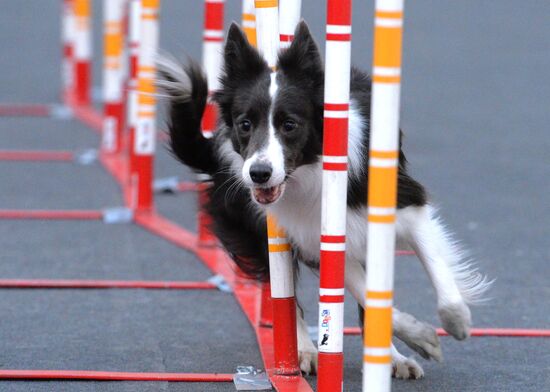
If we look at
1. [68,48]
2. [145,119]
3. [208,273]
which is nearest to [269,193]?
[208,273]

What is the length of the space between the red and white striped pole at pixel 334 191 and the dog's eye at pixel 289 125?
331mm

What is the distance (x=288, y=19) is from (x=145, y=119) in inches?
136

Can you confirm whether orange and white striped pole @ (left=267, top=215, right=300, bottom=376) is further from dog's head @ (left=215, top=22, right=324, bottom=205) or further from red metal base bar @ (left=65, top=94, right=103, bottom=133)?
red metal base bar @ (left=65, top=94, right=103, bottom=133)

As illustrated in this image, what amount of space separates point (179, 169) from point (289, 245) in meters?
5.34

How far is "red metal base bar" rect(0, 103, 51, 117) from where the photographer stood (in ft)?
41.3

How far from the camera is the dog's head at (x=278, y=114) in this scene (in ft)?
12.5

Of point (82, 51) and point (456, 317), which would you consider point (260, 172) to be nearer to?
point (456, 317)

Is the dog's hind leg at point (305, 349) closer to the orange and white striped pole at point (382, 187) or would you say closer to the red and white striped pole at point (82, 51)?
the orange and white striped pole at point (382, 187)

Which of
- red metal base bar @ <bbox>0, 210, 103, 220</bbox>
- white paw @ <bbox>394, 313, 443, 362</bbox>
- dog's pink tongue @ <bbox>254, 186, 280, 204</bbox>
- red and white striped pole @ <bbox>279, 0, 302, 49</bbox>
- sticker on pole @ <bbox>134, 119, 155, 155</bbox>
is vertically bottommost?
red metal base bar @ <bbox>0, 210, 103, 220</bbox>

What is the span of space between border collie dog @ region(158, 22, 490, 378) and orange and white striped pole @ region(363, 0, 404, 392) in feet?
2.68

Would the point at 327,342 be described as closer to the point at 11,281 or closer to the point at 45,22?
the point at 11,281

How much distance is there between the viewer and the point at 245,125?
397 centimetres

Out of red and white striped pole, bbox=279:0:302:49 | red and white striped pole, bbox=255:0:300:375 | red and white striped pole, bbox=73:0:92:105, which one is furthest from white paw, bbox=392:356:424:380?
red and white striped pole, bbox=73:0:92:105

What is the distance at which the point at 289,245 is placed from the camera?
421cm
